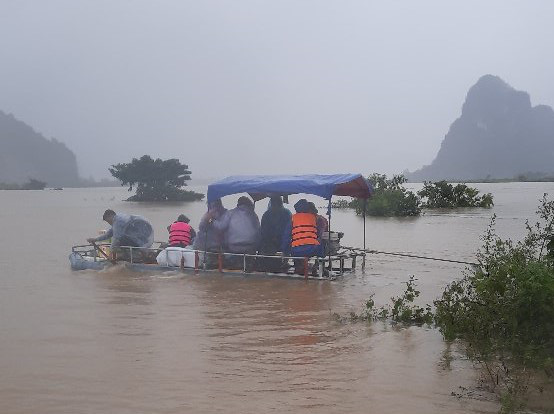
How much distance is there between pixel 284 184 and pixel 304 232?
3.69 ft

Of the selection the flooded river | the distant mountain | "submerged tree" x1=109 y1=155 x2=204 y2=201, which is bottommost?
the flooded river

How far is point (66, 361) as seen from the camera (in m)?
6.58

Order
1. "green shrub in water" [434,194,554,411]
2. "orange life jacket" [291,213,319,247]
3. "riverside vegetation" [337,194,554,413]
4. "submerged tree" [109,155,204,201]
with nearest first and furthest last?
"riverside vegetation" [337,194,554,413], "green shrub in water" [434,194,554,411], "orange life jacket" [291,213,319,247], "submerged tree" [109,155,204,201]

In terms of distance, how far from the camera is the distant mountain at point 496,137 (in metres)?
149

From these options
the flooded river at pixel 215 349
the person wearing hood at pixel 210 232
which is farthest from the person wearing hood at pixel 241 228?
the flooded river at pixel 215 349

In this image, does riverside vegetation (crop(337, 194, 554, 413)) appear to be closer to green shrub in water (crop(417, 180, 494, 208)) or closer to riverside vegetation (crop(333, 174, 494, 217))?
riverside vegetation (crop(333, 174, 494, 217))

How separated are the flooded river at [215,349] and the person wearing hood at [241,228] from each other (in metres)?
0.70

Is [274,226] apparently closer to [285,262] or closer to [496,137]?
[285,262]

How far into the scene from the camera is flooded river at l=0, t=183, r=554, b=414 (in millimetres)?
Result: 5348

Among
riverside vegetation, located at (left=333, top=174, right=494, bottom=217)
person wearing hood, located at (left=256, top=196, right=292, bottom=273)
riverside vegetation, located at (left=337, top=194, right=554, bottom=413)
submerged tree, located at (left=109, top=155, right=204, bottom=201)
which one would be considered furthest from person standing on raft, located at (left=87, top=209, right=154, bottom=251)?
submerged tree, located at (left=109, top=155, right=204, bottom=201)

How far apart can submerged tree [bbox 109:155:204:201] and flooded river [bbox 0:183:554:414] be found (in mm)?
43820

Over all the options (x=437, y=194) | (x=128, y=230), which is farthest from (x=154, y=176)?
(x=128, y=230)

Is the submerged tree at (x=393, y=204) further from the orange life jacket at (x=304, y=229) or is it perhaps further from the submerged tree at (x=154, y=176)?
the submerged tree at (x=154, y=176)

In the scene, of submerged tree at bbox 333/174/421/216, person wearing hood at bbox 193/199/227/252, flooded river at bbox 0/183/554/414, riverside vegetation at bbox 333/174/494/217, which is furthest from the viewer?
riverside vegetation at bbox 333/174/494/217
